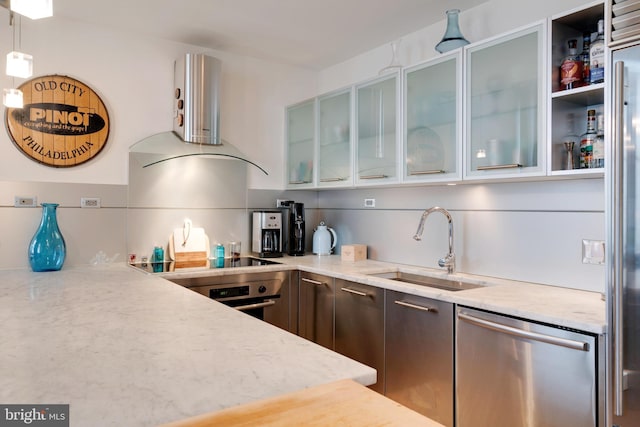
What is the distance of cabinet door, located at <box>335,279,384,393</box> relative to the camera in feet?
7.51

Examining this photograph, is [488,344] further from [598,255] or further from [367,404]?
[367,404]

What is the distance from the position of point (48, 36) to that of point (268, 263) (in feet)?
6.24

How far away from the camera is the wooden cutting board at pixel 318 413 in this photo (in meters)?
0.74

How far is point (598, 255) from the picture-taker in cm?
195

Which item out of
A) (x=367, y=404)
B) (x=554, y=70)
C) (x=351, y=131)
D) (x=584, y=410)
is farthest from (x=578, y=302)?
(x=351, y=131)

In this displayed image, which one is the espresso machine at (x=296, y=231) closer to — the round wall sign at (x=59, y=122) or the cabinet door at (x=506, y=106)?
the round wall sign at (x=59, y=122)

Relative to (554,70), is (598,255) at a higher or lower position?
lower

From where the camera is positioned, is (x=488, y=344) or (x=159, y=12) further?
(x=159, y=12)

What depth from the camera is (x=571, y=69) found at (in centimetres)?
183

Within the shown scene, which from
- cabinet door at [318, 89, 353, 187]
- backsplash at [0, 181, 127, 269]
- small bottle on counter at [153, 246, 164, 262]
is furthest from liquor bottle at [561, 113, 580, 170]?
backsplash at [0, 181, 127, 269]

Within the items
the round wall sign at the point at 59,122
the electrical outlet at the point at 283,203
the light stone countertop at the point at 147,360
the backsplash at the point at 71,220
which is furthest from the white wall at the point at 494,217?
the round wall sign at the point at 59,122

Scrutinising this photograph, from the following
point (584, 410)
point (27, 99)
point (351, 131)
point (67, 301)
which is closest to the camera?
point (584, 410)

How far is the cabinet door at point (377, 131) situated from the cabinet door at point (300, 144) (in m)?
0.53

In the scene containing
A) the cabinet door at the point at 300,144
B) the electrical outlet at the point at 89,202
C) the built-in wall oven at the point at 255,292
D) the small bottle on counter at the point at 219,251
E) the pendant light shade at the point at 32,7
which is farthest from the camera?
the cabinet door at the point at 300,144
